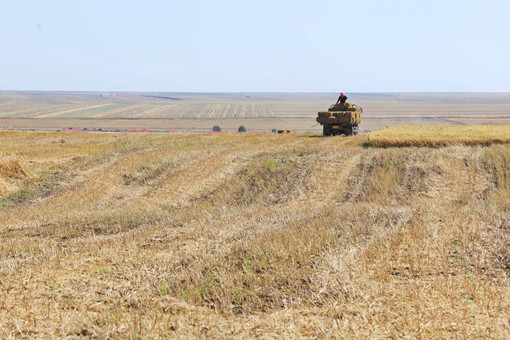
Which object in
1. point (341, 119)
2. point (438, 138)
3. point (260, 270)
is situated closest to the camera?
point (260, 270)

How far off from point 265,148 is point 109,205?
39.0 feet

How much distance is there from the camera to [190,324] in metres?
4.79

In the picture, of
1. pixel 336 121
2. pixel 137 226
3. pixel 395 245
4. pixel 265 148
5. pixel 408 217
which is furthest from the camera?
pixel 336 121

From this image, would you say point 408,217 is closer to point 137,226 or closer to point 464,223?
point 464,223

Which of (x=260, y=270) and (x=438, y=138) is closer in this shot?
(x=260, y=270)

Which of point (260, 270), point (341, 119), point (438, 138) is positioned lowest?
point (260, 270)

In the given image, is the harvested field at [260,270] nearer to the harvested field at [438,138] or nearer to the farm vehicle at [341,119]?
the harvested field at [438,138]

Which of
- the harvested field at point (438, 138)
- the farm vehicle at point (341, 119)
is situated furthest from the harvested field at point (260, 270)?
the farm vehicle at point (341, 119)

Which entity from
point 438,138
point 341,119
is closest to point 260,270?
point 438,138

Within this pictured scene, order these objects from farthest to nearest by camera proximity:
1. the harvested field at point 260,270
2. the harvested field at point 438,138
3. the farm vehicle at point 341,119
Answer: the farm vehicle at point 341,119
the harvested field at point 438,138
the harvested field at point 260,270

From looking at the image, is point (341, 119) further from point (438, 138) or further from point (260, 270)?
point (260, 270)

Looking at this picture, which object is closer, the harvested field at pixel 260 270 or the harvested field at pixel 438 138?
the harvested field at pixel 260 270

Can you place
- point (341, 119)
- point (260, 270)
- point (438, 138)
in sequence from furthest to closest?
point (341, 119) → point (438, 138) → point (260, 270)

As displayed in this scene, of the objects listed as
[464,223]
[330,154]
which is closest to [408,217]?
[464,223]
